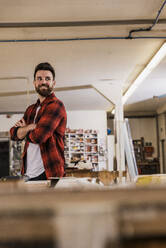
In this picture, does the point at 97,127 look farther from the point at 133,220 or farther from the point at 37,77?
the point at 133,220

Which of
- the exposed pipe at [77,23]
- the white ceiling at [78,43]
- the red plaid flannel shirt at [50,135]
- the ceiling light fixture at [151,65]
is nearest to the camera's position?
the red plaid flannel shirt at [50,135]

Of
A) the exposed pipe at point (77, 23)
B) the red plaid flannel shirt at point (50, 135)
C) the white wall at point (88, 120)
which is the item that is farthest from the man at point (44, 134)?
the white wall at point (88, 120)

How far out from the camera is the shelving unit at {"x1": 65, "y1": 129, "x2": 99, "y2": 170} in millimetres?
12711

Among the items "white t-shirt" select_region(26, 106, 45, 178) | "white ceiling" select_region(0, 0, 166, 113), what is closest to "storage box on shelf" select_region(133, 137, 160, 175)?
"white ceiling" select_region(0, 0, 166, 113)

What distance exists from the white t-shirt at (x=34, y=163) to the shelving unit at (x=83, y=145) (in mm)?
10929

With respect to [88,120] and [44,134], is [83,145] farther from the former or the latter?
[44,134]

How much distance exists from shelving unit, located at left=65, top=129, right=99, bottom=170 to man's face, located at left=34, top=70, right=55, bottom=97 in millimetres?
10814

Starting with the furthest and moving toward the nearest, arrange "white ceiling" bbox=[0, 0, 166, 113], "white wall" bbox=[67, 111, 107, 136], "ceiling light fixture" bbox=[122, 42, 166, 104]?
"white wall" bbox=[67, 111, 107, 136] < "ceiling light fixture" bbox=[122, 42, 166, 104] < "white ceiling" bbox=[0, 0, 166, 113]

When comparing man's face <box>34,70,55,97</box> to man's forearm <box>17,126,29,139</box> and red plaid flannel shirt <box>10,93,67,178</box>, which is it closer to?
red plaid flannel shirt <box>10,93,67,178</box>

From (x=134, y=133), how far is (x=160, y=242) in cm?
1595

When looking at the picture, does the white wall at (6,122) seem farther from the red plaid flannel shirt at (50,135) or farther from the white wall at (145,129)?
the red plaid flannel shirt at (50,135)

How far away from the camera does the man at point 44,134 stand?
5.40ft

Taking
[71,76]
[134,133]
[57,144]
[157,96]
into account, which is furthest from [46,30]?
[134,133]

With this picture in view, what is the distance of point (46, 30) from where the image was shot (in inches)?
190
